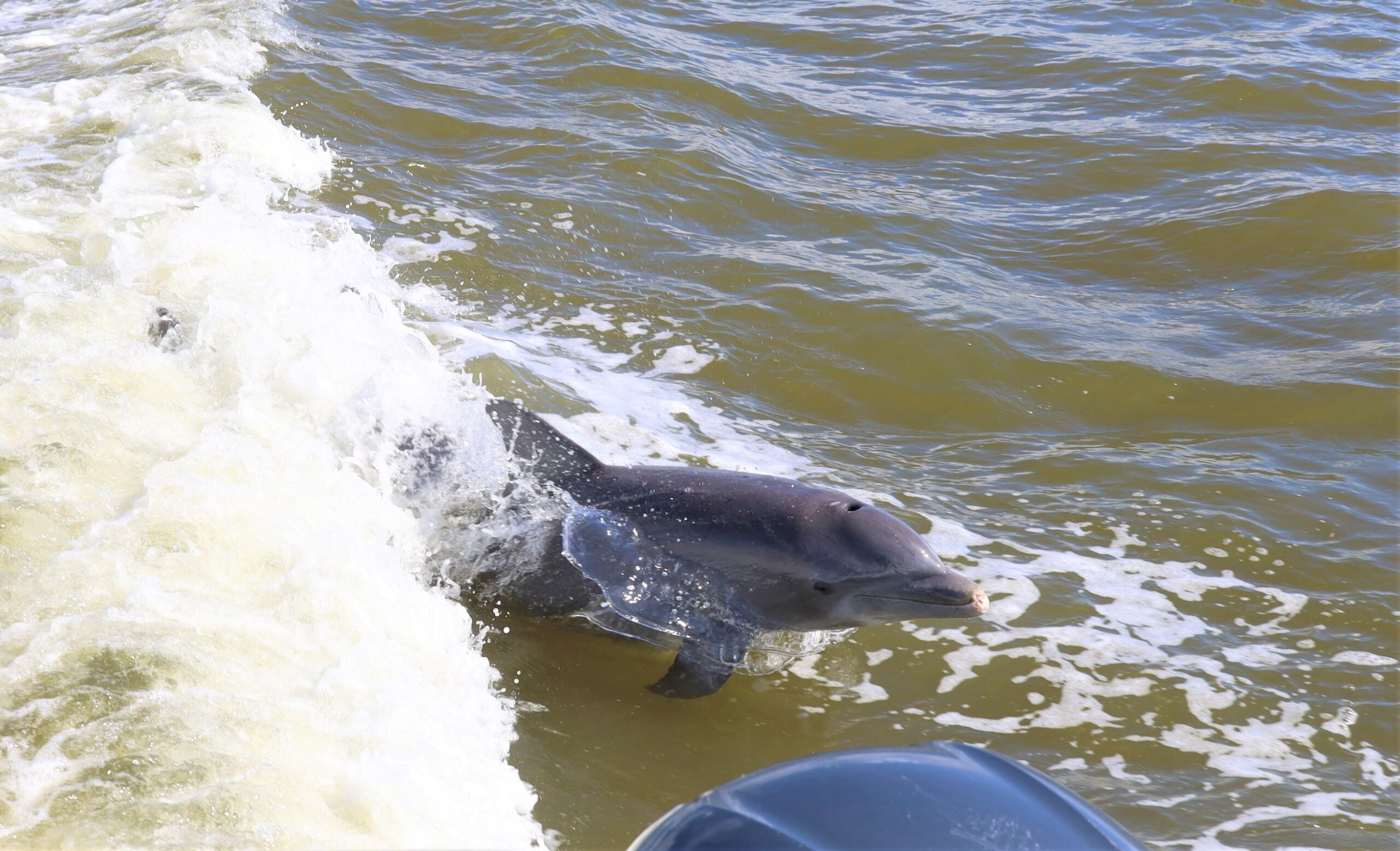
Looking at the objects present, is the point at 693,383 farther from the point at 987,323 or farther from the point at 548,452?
the point at 548,452

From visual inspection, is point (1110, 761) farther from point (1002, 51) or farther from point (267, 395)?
point (1002, 51)

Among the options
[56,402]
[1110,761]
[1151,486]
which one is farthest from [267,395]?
[1151,486]

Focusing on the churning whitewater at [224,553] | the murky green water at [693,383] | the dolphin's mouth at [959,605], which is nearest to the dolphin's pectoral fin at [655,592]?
the murky green water at [693,383]

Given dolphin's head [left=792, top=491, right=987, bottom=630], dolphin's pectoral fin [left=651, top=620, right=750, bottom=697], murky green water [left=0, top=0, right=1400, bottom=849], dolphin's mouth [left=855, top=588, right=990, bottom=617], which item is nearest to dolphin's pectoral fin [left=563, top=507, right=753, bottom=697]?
dolphin's pectoral fin [left=651, top=620, right=750, bottom=697]

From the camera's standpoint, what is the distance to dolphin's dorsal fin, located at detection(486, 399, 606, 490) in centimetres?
521

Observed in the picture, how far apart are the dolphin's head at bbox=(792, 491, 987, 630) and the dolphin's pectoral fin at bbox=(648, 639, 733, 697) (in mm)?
426

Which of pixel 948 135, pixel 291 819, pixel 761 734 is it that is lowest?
pixel 761 734

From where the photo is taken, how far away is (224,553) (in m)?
4.45

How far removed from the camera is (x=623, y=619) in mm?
5012

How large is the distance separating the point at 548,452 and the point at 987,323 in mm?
4448

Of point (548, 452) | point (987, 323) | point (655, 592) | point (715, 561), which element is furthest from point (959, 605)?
point (987, 323)

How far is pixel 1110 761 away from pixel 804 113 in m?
9.66

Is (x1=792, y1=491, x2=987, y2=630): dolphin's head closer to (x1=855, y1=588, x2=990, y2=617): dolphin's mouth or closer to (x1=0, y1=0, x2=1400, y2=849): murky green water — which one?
(x1=855, y1=588, x2=990, y2=617): dolphin's mouth

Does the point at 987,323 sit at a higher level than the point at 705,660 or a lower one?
higher
